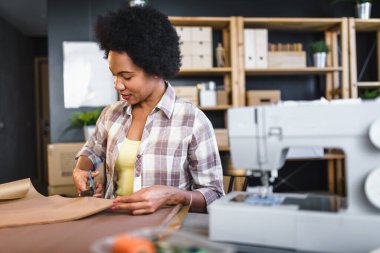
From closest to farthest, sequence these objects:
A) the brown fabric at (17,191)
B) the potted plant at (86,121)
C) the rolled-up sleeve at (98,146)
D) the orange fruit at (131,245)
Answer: the orange fruit at (131,245), the brown fabric at (17,191), the rolled-up sleeve at (98,146), the potted plant at (86,121)

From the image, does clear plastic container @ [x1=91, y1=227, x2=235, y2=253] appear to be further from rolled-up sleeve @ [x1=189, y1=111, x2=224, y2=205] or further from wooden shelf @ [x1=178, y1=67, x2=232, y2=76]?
wooden shelf @ [x1=178, y1=67, x2=232, y2=76]

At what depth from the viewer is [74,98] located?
3.84 metres

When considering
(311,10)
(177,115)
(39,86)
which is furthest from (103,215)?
(39,86)

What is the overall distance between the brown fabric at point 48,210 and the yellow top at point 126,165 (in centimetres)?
31

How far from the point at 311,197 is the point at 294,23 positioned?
297 centimetres

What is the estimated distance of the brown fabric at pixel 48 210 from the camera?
105 cm

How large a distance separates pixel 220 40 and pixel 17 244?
3.27m

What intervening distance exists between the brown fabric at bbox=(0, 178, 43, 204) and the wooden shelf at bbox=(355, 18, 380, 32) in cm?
338

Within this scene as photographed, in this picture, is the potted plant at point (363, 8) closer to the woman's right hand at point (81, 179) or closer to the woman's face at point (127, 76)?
the woman's face at point (127, 76)

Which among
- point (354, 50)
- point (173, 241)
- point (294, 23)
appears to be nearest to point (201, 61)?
point (294, 23)

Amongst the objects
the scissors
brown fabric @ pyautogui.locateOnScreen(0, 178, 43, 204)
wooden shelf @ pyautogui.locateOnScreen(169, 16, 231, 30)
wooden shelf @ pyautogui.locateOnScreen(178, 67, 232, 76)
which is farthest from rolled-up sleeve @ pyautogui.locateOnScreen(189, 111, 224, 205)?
wooden shelf @ pyautogui.locateOnScreen(169, 16, 231, 30)

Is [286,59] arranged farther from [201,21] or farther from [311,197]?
[311,197]

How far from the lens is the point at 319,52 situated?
11.8 feet

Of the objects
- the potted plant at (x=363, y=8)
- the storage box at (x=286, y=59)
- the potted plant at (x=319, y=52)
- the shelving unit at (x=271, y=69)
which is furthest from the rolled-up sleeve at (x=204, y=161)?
the potted plant at (x=363, y=8)
